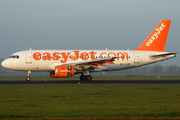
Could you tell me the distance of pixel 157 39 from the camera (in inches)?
1446

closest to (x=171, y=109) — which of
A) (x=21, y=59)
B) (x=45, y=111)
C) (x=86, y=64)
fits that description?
(x=45, y=111)

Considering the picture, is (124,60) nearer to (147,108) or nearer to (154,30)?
(154,30)

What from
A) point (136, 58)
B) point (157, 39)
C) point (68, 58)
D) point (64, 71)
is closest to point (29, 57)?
point (68, 58)

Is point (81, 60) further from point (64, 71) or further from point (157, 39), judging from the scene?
point (157, 39)

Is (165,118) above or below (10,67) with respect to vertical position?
below

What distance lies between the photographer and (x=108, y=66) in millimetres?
34719

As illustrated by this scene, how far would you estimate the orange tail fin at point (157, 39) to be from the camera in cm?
3675

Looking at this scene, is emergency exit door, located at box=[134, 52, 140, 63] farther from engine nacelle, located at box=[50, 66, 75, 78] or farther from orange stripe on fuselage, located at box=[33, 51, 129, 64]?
engine nacelle, located at box=[50, 66, 75, 78]

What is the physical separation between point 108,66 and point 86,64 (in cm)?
386

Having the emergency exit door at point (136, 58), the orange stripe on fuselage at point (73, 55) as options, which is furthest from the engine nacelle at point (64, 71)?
the emergency exit door at point (136, 58)

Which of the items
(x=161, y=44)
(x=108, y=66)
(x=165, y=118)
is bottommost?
(x=165, y=118)

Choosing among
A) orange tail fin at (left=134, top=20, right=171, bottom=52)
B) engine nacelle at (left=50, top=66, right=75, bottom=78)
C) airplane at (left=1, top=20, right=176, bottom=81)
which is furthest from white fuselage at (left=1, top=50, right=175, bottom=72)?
engine nacelle at (left=50, top=66, right=75, bottom=78)

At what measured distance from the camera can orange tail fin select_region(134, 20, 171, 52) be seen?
121ft

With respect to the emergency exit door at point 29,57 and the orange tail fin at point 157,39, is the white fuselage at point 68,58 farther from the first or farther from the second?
the orange tail fin at point 157,39
